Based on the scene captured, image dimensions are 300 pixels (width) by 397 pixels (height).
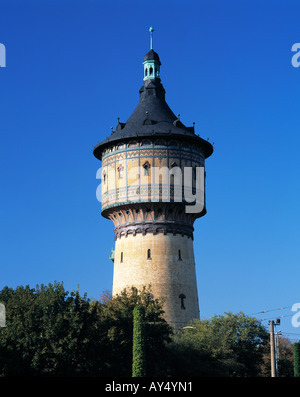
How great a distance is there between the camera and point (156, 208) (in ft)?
198

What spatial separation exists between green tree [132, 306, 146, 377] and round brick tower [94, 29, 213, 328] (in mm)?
11716

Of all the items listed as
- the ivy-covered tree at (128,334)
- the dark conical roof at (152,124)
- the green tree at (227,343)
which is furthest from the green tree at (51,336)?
the dark conical roof at (152,124)

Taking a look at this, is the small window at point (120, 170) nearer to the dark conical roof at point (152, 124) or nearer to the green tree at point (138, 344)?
the dark conical roof at point (152, 124)

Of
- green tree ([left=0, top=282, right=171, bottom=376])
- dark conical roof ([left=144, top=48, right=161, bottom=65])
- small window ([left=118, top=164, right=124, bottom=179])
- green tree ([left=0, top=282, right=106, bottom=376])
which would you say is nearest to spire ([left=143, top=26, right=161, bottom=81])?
dark conical roof ([left=144, top=48, right=161, bottom=65])

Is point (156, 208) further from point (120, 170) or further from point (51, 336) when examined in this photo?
point (51, 336)

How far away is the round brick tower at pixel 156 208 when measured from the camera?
60.0m

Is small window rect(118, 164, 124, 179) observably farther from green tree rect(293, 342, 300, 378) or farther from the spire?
green tree rect(293, 342, 300, 378)

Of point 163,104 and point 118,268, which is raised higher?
point 163,104

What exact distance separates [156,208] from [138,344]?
1594cm

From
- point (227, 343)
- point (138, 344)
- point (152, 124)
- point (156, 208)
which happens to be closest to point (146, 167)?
point (156, 208)

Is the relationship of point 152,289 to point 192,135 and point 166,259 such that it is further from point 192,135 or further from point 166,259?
point 192,135
